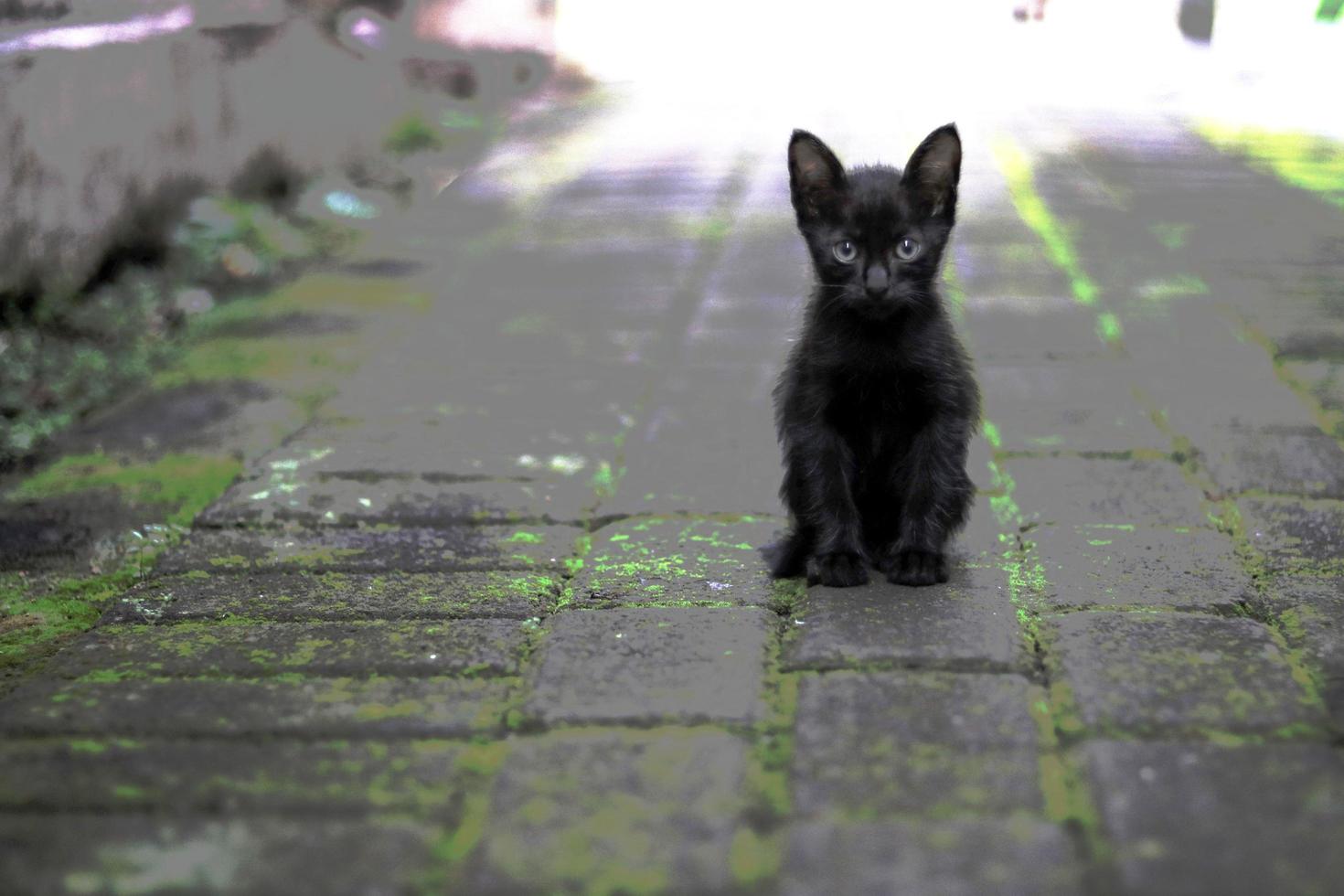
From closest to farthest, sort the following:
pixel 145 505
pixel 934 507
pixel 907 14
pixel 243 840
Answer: pixel 243 840 < pixel 934 507 < pixel 145 505 < pixel 907 14

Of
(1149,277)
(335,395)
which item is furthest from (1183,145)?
(335,395)

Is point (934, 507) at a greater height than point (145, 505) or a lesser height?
greater

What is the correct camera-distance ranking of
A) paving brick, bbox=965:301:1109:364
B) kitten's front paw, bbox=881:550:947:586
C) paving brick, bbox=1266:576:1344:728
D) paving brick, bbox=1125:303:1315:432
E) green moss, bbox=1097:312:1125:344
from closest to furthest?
paving brick, bbox=1266:576:1344:728, kitten's front paw, bbox=881:550:947:586, paving brick, bbox=1125:303:1315:432, paving brick, bbox=965:301:1109:364, green moss, bbox=1097:312:1125:344

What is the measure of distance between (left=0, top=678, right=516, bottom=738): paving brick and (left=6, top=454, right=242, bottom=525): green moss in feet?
3.31

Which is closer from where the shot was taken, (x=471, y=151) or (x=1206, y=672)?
(x=1206, y=672)

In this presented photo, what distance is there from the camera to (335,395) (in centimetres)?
440

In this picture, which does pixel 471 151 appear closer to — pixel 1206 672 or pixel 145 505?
pixel 145 505

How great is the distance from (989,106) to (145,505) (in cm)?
805

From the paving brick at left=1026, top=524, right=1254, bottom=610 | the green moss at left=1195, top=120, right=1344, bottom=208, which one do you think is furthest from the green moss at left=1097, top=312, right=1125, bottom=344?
the green moss at left=1195, top=120, right=1344, bottom=208

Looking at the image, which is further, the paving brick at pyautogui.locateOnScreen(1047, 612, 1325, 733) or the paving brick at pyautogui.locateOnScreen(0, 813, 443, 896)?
the paving brick at pyautogui.locateOnScreen(1047, 612, 1325, 733)

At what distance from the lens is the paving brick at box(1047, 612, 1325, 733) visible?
225 centimetres

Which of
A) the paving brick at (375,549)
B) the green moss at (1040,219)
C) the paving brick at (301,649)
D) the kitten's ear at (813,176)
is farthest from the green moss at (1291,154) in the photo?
the paving brick at (301,649)

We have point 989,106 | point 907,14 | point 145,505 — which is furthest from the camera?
point 907,14

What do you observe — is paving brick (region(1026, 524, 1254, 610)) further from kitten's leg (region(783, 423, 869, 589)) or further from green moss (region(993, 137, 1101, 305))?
green moss (region(993, 137, 1101, 305))
